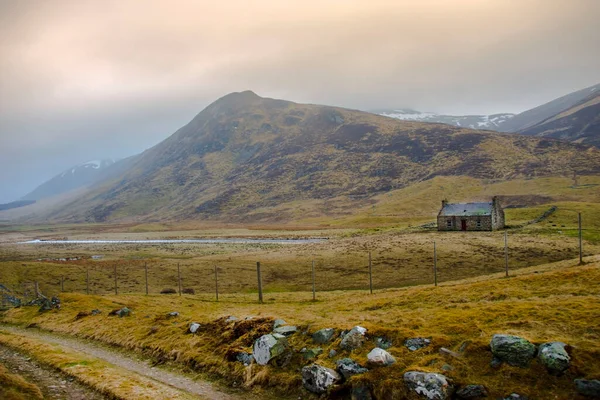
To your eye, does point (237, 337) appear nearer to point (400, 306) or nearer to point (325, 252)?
point (400, 306)

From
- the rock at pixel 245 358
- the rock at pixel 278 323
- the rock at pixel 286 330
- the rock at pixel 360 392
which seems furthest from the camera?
the rock at pixel 278 323

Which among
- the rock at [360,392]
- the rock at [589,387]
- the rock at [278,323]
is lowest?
the rock at [360,392]

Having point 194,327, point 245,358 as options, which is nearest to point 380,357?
point 245,358

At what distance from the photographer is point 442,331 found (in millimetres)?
16766

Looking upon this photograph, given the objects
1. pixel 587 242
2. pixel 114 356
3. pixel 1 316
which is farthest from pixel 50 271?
pixel 587 242

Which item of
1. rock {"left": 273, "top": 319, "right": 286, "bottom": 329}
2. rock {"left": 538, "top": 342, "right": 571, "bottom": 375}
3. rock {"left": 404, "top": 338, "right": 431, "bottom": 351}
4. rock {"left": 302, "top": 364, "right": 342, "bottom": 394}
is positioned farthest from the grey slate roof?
rock {"left": 302, "top": 364, "right": 342, "bottom": 394}

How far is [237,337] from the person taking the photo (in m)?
20.5

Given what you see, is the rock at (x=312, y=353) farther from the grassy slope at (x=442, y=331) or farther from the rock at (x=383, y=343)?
the rock at (x=383, y=343)

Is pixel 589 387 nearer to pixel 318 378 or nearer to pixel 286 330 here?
pixel 318 378

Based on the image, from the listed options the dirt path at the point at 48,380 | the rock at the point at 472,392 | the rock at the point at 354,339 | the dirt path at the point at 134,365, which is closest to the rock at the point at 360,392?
the rock at the point at 354,339

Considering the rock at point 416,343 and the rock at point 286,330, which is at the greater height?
the rock at point 416,343

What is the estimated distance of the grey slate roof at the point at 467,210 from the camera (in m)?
96.4

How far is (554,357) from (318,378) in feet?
25.5

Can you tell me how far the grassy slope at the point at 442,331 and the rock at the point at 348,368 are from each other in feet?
1.63
